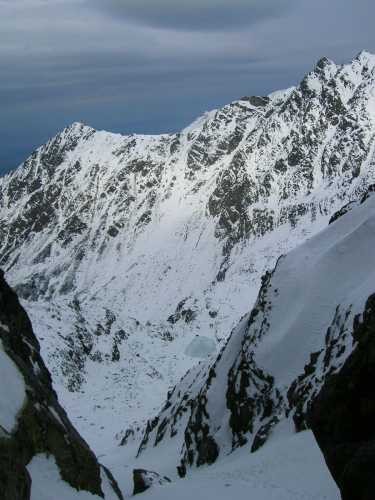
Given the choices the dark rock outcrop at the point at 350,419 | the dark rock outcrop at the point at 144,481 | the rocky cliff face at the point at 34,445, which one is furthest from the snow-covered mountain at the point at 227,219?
the dark rock outcrop at the point at 350,419

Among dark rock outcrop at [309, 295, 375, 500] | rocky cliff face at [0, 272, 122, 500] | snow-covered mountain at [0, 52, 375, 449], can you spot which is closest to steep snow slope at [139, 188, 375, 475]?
rocky cliff face at [0, 272, 122, 500]

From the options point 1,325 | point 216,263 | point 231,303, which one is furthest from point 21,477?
point 216,263

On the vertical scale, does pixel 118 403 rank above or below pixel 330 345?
below

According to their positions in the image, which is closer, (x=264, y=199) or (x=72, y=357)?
(x=72, y=357)

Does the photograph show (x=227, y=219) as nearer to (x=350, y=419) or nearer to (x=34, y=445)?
(x=34, y=445)

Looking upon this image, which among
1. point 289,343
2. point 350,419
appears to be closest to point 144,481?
point 289,343

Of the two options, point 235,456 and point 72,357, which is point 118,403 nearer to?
point 72,357

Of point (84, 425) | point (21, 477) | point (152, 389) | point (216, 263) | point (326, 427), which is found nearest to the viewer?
point (326, 427)
